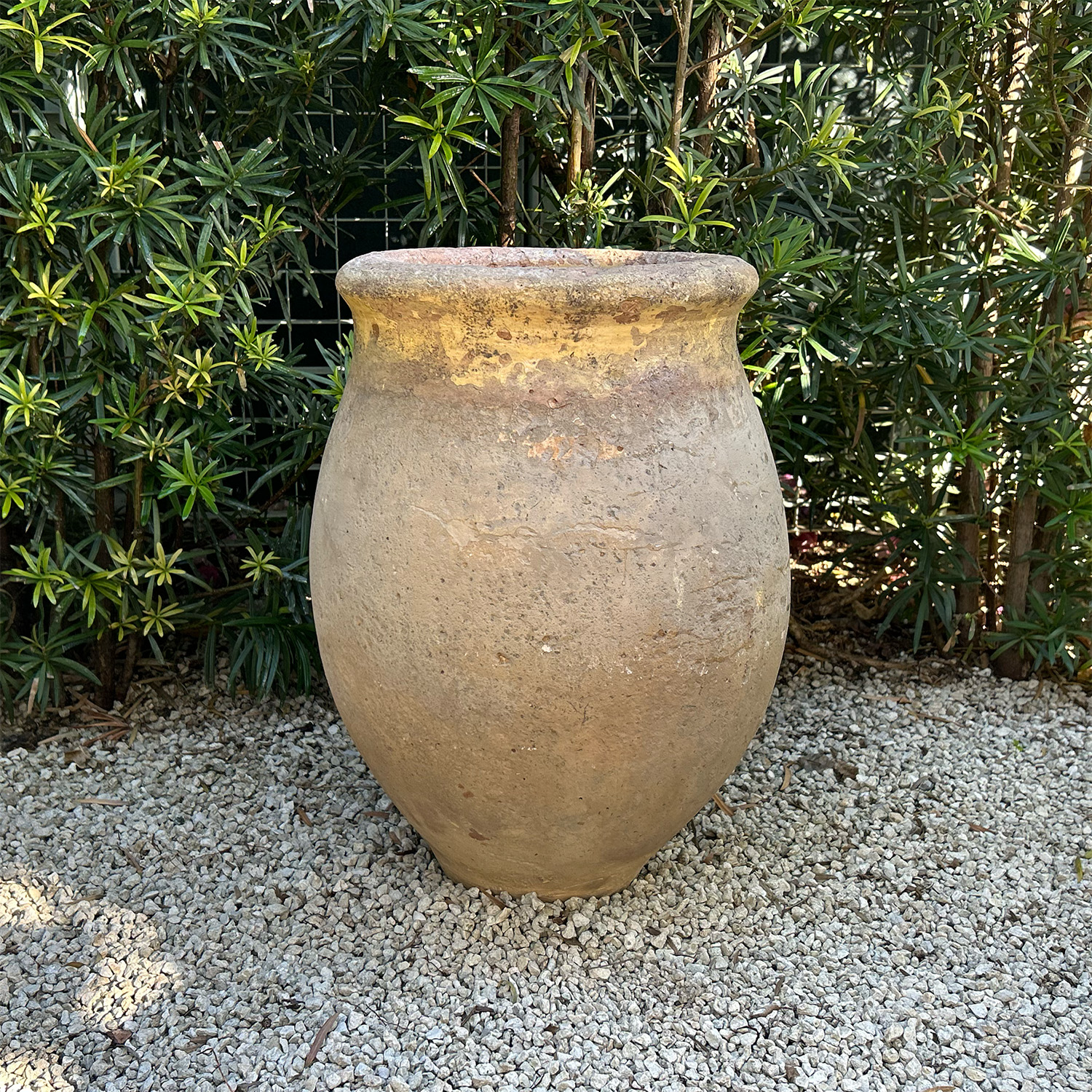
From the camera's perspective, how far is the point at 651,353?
1.77m

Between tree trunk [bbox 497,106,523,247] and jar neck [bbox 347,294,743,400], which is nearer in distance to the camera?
jar neck [bbox 347,294,743,400]

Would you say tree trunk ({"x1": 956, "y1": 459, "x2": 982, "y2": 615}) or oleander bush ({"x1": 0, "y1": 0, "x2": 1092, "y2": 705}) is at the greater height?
oleander bush ({"x1": 0, "y1": 0, "x2": 1092, "y2": 705})

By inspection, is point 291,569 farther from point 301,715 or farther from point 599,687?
point 599,687

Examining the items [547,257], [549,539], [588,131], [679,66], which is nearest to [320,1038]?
[549,539]

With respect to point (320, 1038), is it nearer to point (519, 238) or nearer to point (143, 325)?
point (143, 325)

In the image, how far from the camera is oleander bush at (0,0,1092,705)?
7.80 ft

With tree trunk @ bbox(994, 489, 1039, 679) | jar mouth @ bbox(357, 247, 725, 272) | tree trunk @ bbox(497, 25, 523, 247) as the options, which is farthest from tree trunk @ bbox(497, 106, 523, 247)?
tree trunk @ bbox(994, 489, 1039, 679)

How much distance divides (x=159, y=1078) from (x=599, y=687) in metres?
0.93

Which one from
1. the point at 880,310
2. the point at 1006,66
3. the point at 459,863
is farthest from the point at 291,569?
the point at 1006,66

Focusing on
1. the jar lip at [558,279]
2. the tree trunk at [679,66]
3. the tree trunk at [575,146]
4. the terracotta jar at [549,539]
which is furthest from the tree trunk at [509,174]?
the terracotta jar at [549,539]

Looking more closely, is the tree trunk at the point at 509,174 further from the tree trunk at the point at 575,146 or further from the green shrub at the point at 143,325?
the green shrub at the point at 143,325

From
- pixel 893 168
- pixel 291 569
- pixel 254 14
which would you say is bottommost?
pixel 291 569

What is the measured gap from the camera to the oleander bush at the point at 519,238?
2.38 metres

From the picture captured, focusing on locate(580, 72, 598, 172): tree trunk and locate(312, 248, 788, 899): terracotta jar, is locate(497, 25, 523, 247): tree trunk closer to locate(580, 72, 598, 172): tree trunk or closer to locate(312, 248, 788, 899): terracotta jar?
locate(580, 72, 598, 172): tree trunk
